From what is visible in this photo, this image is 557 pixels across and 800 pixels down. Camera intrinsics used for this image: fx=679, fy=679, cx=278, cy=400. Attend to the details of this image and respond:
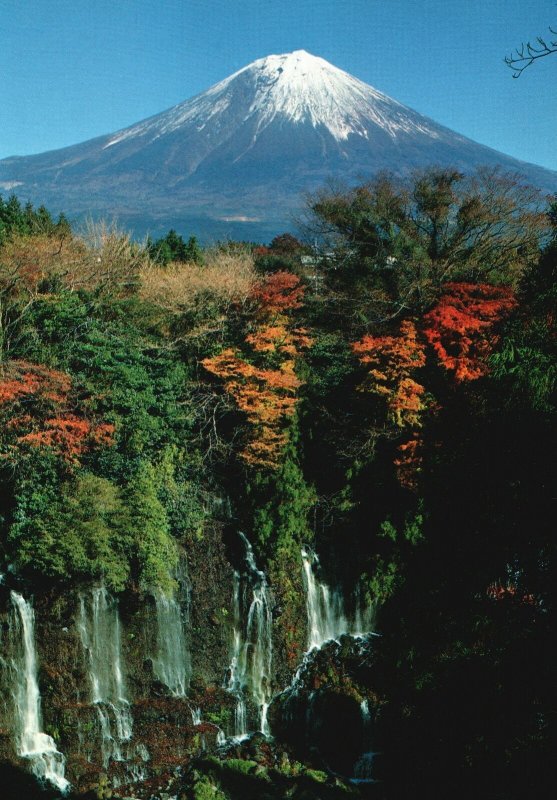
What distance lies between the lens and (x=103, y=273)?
23047mm

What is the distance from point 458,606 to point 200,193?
14071 cm

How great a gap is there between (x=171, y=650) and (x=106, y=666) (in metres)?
1.79

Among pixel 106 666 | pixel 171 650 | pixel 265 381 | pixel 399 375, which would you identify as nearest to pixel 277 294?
pixel 265 381

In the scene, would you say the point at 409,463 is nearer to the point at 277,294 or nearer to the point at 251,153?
the point at 277,294

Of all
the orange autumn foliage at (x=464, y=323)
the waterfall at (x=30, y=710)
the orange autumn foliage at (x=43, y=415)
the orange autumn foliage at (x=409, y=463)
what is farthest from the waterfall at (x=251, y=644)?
the orange autumn foliage at (x=464, y=323)

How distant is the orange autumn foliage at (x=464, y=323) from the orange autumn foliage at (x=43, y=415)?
9395 mm

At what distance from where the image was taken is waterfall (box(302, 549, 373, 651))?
66.2 ft

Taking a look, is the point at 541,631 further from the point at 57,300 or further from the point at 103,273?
the point at 103,273

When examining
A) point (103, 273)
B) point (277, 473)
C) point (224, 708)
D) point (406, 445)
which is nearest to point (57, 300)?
point (103, 273)

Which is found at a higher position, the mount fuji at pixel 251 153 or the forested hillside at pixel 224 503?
the mount fuji at pixel 251 153

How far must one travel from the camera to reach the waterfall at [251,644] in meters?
18.6

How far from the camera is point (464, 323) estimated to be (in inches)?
→ 755

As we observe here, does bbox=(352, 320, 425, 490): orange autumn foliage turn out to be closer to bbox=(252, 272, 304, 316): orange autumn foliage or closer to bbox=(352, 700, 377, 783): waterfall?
bbox=(252, 272, 304, 316): orange autumn foliage

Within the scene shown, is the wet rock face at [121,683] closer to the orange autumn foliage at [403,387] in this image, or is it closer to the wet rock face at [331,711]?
the wet rock face at [331,711]
